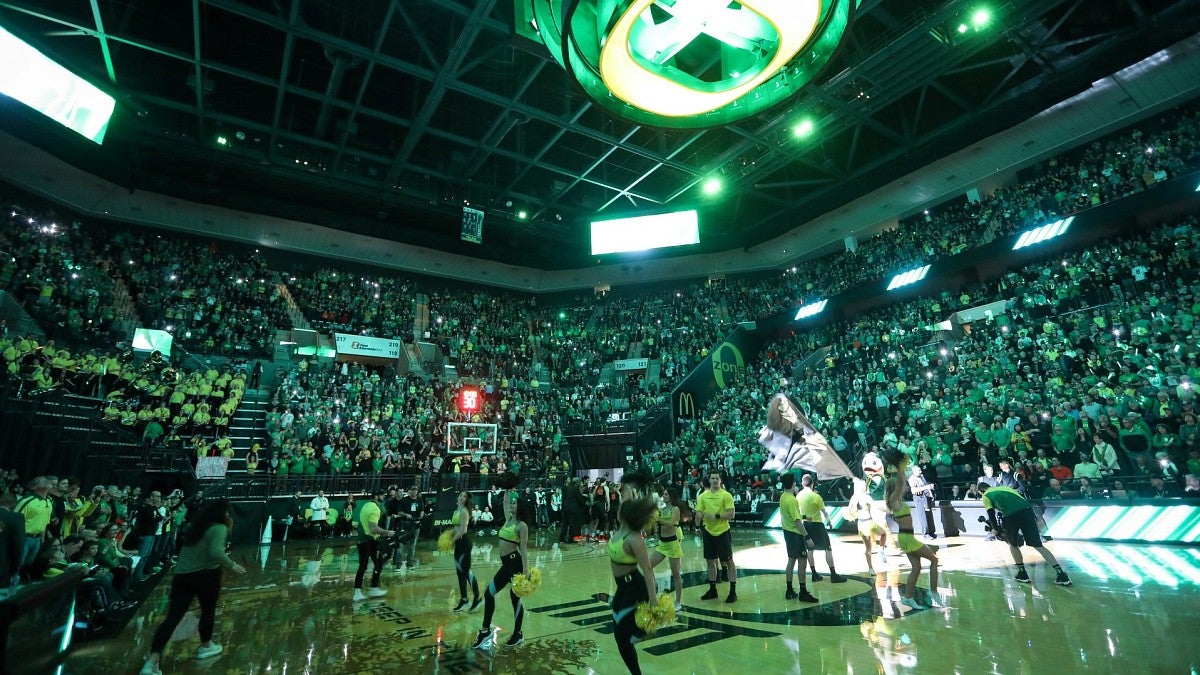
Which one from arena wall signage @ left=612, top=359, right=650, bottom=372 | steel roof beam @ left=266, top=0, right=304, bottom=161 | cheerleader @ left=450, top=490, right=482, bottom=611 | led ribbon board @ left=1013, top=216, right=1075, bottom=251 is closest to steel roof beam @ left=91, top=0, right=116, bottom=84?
steel roof beam @ left=266, top=0, right=304, bottom=161

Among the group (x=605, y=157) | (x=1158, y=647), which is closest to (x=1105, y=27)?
(x=605, y=157)

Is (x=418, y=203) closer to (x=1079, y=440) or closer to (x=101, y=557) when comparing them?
(x=101, y=557)

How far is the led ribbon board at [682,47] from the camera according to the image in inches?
342

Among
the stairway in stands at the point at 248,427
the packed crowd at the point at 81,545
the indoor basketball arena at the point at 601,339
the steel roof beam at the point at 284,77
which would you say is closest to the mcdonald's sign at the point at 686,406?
the indoor basketball arena at the point at 601,339

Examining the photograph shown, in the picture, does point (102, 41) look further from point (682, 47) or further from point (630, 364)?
point (630, 364)

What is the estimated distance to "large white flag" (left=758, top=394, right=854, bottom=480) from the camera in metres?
13.2

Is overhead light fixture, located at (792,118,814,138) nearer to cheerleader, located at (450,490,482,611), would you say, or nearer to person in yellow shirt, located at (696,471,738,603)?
person in yellow shirt, located at (696,471,738,603)

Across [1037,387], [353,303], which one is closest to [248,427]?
[353,303]

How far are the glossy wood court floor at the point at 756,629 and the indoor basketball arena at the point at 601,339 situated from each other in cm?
8


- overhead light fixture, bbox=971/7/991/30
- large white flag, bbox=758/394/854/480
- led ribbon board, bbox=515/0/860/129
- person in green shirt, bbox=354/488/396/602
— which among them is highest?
overhead light fixture, bbox=971/7/991/30

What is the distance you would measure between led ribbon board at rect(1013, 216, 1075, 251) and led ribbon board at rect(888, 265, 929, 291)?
353 cm

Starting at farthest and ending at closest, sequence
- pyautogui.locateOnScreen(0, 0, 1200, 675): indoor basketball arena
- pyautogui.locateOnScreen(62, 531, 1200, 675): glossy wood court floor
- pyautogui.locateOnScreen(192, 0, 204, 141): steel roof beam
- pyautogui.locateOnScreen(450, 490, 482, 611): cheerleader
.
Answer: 1. pyautogui.locateOnScreen(192, 0, 204, 141): steel roof beam
2. pyautogui.locateOnScreen(450, 490, 482, 611): cheerleader
3. pyautogui.locateOnScreen(0, 0, 1200, 675): indoor basketball arena
4. pyautogui.locateOnScreen(62, 531, 1200, 675): glossy wood court floor

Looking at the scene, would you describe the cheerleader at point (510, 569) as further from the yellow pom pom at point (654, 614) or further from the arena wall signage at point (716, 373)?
the arena wall signage at point (716, 373)

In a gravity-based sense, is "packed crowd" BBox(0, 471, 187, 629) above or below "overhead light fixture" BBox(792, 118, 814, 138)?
below
